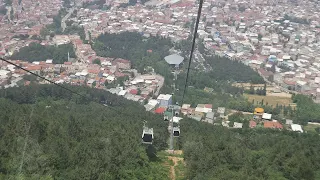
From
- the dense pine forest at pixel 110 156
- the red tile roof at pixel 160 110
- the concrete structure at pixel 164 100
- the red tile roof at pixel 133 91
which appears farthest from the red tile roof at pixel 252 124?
the red tile roof at pixel 133 91

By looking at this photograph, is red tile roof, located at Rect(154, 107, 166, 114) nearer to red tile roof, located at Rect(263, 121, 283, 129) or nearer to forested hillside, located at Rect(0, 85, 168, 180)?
red tile roof, located at Rect(263, 121, 283, 129)

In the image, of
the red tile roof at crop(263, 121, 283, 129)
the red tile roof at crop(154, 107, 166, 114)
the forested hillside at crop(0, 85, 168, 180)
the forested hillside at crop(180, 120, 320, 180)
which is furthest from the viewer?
the red tile roof at crop(154, 107, 166, 114)

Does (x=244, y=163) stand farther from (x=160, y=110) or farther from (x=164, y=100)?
(x=164, y=100)

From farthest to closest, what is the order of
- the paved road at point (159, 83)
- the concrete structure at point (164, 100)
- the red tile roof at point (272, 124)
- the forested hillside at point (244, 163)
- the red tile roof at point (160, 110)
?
the paved road at point (159, 83) < the concrete structure at point (164, 100) < the red tile roof at point (160, 110) < the red tile roof at point (272, 124) < the forested hillside at point (244, 163)

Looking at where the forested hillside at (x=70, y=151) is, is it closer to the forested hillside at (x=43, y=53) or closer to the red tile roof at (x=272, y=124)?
the red tile roof at (x=272, y=124)

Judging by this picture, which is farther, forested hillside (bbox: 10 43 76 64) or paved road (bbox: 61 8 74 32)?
paved road (bbox: 61 8 74 32)

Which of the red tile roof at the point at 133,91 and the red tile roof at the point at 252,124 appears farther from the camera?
the red tile roof at the point at 133,91

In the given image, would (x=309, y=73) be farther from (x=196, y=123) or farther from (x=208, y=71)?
(x=196, y=123)

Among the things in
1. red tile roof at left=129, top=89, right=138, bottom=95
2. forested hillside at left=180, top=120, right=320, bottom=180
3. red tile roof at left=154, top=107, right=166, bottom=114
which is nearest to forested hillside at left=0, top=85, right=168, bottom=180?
forested hillside at left=180, top=120, right=320, bottom=180

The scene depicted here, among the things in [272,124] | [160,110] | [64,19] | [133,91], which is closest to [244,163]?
[272,124]
